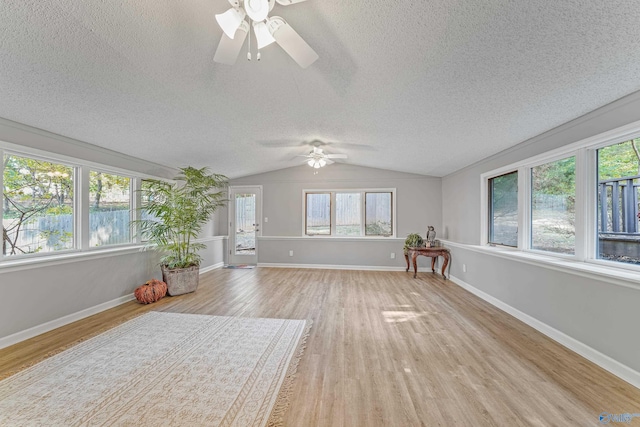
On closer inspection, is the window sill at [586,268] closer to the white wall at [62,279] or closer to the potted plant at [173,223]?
the potted plant at [173,223]

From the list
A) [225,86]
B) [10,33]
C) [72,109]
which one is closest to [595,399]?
[225,86]

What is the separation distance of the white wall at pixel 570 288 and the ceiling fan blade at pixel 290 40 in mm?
2505

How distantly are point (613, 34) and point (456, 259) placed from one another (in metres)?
3.97

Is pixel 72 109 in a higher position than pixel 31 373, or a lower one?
higher

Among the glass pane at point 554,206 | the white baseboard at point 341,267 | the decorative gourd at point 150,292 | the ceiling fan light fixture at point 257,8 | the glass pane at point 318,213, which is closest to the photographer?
the ceiling fan light fixture at point 257,8

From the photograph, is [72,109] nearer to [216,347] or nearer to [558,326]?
[216,347]

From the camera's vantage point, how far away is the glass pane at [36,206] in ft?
8.57

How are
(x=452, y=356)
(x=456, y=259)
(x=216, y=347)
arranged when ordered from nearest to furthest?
(x=452, y=356)
(x=216, y=347)
(x=456, y=259)

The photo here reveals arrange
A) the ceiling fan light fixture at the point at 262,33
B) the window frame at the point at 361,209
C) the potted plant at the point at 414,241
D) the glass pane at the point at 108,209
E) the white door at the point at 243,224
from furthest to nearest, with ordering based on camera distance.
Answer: the white door at the point at 243,224 → the window frame at the point at 361,209 → the potted plant at the point at 414,241 → the glass pane at the point at 108,209 → the ceiling fan light fixture at the point at 262,33

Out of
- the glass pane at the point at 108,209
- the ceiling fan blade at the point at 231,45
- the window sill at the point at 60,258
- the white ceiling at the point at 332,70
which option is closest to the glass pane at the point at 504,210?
the white ceiling at the point at 332,70

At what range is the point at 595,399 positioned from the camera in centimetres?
172

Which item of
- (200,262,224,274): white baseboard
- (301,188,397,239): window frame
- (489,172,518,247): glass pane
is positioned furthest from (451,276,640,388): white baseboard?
(200,262,224,274): white baseboard

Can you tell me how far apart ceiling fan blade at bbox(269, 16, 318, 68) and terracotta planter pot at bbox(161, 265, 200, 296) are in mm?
3675

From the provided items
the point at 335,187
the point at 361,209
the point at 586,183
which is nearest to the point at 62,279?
the point at 335,187
